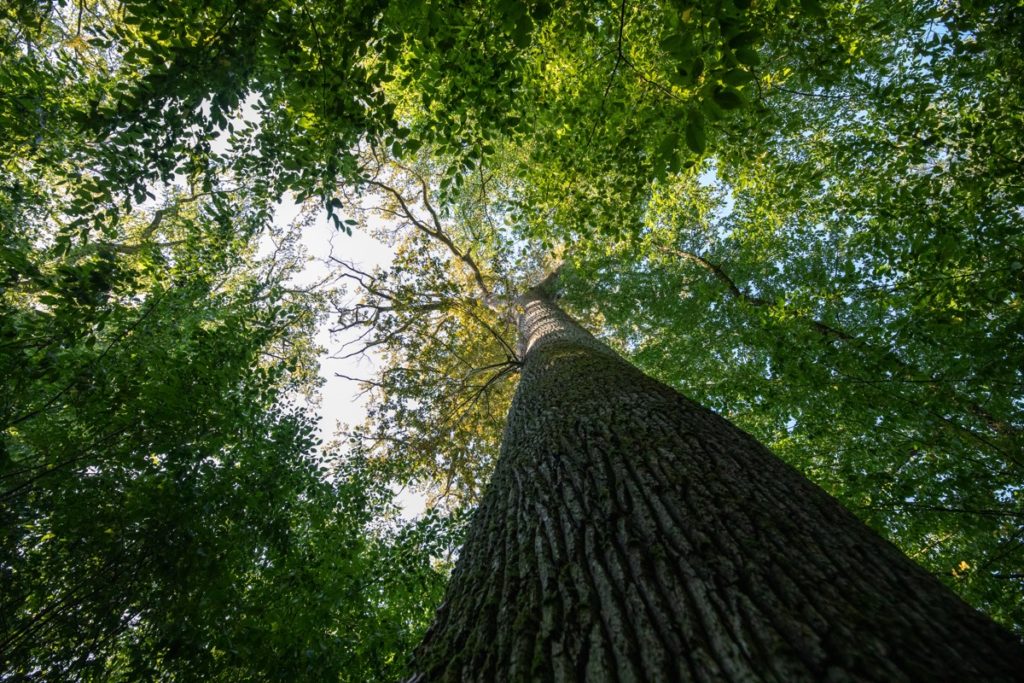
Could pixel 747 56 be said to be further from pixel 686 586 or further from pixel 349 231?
pixel 349 231

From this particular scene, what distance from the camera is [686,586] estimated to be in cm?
134

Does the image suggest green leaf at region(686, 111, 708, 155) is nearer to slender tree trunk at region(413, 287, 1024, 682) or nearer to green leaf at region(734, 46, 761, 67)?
green leaf at region(734, 46, 761, 67)

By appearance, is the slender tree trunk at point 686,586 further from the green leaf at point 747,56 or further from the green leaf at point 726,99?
the green leaf at point 747,56

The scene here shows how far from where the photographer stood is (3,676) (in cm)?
314

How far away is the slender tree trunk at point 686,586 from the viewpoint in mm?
1060

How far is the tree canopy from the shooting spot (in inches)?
117

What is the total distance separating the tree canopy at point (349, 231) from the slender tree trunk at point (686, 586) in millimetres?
1534

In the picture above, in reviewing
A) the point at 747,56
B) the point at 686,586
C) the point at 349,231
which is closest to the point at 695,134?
the point at 747,56

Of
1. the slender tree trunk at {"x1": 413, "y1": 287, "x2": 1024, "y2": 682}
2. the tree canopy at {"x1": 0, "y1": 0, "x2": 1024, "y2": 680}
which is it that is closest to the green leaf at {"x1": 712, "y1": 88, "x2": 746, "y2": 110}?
the tree canopy at {"x1": 0, "y1": 0, "x2": 1024, "y2": 680}

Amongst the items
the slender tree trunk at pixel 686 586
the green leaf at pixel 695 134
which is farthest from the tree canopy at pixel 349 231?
the slender tree trunk at pixel 686 586

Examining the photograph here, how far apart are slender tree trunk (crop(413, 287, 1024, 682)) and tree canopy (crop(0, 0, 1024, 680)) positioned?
1.53 meters

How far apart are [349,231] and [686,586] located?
316 centimetres

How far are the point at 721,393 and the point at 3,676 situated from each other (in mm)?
7372

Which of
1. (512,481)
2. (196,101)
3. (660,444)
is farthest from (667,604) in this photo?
(196,101)
